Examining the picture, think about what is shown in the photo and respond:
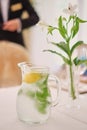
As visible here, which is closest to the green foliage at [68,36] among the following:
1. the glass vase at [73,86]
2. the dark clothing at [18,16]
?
the glass vase at [73,86]

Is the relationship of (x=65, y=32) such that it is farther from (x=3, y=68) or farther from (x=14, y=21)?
(x=14, y=21)

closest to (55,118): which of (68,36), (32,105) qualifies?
(32,105)

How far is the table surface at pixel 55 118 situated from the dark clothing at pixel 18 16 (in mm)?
1495

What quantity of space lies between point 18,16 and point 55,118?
1905 millimetres

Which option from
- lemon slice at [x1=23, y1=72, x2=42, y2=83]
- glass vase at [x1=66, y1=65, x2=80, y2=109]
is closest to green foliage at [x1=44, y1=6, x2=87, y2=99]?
glass vase at [x1=66, y1=65, x2=80, y2=109]

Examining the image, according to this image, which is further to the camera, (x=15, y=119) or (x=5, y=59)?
(x=5, y=59)

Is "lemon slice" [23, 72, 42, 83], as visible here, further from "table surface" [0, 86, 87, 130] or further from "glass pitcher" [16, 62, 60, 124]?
"table surface" [0, 86, 87, 130]

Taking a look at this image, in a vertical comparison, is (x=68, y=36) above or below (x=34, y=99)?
above

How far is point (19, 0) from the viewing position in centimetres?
279

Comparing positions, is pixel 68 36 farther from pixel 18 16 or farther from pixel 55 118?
pixel 18 16

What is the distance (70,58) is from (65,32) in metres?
0.11

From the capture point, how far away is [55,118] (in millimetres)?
1043

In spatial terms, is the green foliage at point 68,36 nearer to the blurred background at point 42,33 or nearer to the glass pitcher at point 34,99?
the glass pitcher at point 34,99

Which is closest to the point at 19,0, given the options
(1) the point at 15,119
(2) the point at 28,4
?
(2) the point at 28,4
